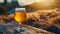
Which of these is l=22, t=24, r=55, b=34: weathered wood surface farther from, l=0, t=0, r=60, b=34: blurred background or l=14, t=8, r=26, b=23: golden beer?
l=14, t=8, r=26, b=23: golden beer

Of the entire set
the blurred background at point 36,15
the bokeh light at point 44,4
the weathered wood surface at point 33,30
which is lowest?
the weathered wood surface at point 33,30

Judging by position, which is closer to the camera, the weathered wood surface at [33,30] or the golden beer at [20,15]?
the golden beer at [20,15]

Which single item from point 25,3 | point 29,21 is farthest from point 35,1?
point 29,21

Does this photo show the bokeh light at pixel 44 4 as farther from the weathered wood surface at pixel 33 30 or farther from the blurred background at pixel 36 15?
the weathered wood surface at pixel 33 30

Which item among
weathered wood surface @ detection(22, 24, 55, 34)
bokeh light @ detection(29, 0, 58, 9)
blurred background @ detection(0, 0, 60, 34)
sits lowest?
weathered wood surface @ detection(22, 24, 55, 34)

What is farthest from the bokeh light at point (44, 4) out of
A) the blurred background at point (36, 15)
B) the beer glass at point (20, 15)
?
the beer glass at point (20, 15)

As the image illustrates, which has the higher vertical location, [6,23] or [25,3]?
[25,3]

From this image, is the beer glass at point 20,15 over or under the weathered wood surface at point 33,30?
over

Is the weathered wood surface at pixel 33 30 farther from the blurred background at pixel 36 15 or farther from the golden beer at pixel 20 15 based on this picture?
the golden beer at pixel 20 15

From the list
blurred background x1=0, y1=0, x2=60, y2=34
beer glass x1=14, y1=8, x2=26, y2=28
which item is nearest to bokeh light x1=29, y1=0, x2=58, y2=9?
blurred background x1=0, y1=0, x2=60, y2=34

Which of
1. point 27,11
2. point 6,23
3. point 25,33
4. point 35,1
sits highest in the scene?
point 35,1

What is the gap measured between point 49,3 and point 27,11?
282 millimetres

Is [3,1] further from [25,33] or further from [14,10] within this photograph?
[25,33]

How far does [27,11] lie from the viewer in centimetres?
180
